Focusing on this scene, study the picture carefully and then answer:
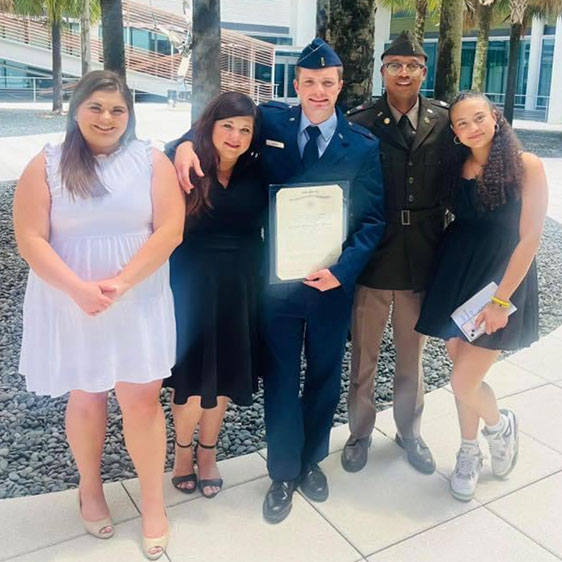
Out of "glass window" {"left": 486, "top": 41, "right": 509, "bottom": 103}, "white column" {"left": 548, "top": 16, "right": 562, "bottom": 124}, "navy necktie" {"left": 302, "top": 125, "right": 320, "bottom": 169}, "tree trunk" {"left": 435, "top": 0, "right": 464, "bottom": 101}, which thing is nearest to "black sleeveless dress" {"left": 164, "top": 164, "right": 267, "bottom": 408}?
"navy necktie" {"left": 302, "top": 125, "right": 320, "bottom": 169}

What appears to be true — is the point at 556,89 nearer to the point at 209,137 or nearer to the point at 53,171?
the point at 209,137

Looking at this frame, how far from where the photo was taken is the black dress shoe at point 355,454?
11.1ft

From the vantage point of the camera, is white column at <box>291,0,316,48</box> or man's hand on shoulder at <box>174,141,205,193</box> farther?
white column at <box>291,0,316,48</box>

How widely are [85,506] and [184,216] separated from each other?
131 centimetres

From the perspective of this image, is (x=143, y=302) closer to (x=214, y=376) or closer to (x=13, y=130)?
(x=214, y=376)

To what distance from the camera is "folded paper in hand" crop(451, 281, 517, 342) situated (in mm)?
2887

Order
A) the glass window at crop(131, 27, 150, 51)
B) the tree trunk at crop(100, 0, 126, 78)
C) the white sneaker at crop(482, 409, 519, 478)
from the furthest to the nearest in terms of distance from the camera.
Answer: the glass window at crop(131, 27, 150, 51)
the tree trunk at crop(100, 0, 126, 78)
the white sneaker at crop(482, 409, 519, 478)

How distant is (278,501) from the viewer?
3.01m

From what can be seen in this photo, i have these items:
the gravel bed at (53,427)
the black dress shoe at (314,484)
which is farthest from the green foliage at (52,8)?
Result: the black dress shoe at (314,484)

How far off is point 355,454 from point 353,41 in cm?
305

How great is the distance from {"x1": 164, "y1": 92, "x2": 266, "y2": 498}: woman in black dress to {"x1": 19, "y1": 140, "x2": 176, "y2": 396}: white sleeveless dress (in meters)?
0.23

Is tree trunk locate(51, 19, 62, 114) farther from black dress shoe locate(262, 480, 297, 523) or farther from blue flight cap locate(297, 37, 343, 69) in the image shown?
black dress shoe locate(262, 480, 297, 523)

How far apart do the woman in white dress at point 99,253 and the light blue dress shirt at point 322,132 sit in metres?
0.61

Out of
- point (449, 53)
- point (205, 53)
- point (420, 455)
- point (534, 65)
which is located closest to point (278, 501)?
point (420, 455)
